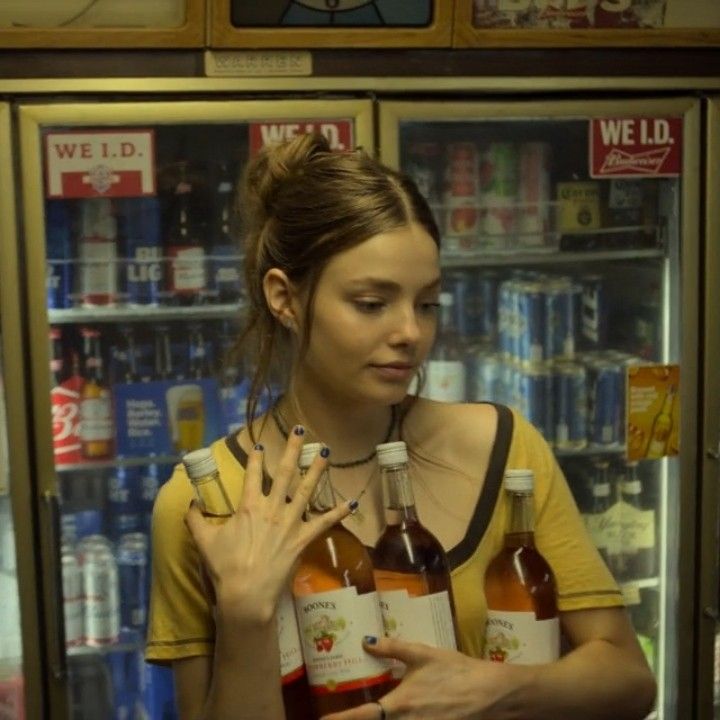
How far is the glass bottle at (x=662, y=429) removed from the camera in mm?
2713

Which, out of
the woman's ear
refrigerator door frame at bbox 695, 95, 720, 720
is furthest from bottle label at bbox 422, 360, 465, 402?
the woman's ear

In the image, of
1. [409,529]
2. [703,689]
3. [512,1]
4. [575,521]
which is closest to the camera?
[409,529]

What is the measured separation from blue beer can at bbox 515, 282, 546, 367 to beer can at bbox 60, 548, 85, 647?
112cm

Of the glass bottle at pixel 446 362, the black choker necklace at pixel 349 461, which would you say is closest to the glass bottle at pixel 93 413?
the glass bottle at pixel 446 362

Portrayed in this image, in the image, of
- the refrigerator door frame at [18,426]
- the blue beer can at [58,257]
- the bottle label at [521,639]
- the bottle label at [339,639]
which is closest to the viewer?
the bottle label at [339,639]

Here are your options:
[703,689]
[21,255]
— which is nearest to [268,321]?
[21,255]

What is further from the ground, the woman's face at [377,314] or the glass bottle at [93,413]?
the woman's face at [377,314]

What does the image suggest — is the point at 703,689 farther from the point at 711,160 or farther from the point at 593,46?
the point at 593,46

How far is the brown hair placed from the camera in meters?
1.29

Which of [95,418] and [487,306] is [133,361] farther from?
[487,306]

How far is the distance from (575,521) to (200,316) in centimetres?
140

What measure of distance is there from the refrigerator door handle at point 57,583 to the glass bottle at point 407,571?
4.20 feet

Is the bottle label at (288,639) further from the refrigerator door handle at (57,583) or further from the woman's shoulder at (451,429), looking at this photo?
the refrigerator door handle at (57,583)

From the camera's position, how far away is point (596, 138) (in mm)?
2627
